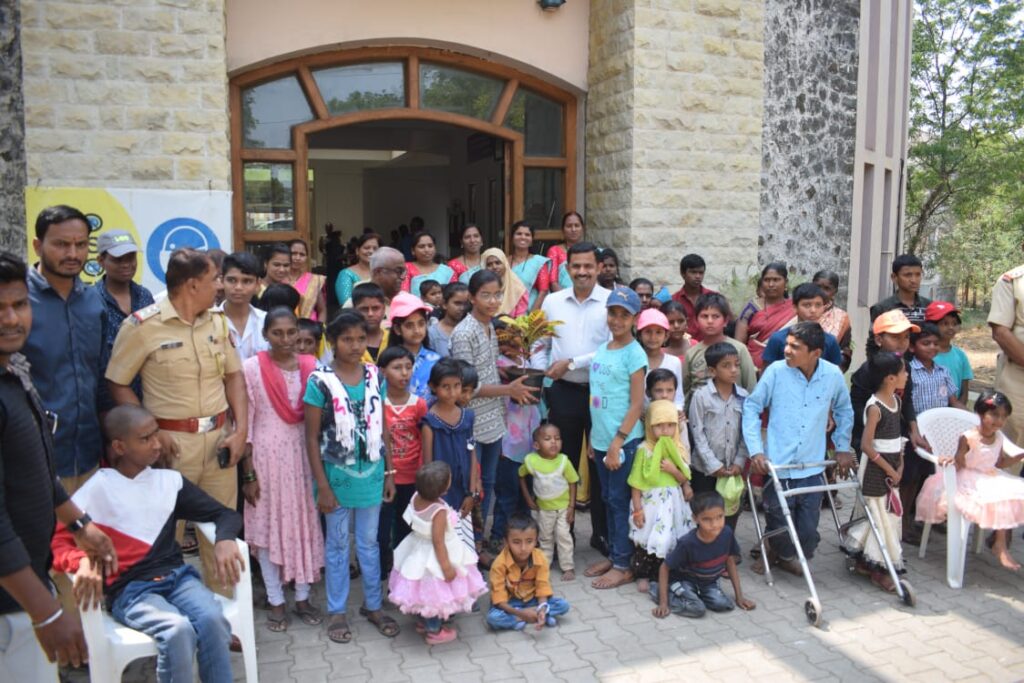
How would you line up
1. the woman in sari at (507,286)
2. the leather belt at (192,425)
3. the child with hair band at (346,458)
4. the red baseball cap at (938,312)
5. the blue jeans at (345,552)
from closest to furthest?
the leather belt at (192,425), the child with hair band at (346,458), the blue jeans at (345,552), the red baseball cap at (938,312), the woman in sari at (507,286)

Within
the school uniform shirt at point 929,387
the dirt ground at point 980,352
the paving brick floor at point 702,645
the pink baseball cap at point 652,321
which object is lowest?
the paving brick floor at point 702,645

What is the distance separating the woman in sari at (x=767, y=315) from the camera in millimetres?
6000

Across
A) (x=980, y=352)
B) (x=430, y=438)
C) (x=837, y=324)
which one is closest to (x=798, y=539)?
(x=837, y=324)

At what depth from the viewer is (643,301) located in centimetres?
654

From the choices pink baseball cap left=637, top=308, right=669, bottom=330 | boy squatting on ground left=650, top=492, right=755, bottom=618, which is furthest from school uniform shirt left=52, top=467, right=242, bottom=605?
pink baseball cap left=637, top=308, right=669, bottom=330

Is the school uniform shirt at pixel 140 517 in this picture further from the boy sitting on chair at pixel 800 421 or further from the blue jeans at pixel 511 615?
the boy sitting on chair at pixel 800 421

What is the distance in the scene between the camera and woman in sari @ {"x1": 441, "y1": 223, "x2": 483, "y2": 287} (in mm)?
6832

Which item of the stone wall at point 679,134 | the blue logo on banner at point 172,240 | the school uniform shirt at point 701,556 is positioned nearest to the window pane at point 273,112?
the blue logo on banner at point 172,240

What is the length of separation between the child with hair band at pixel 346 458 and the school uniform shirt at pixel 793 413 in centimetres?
218

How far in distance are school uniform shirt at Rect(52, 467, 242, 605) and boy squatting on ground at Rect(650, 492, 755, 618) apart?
232 cm

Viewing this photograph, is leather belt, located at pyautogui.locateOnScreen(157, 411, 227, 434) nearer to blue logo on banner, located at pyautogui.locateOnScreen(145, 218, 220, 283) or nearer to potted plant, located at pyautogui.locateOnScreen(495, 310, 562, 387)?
potted plant, located at pyautogui.locateOnScreen(495, 310, 562, 387)

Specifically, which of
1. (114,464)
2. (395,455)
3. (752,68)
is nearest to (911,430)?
(395,455)

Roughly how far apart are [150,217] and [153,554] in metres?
3.51

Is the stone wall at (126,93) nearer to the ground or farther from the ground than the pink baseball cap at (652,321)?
farther from the ground
